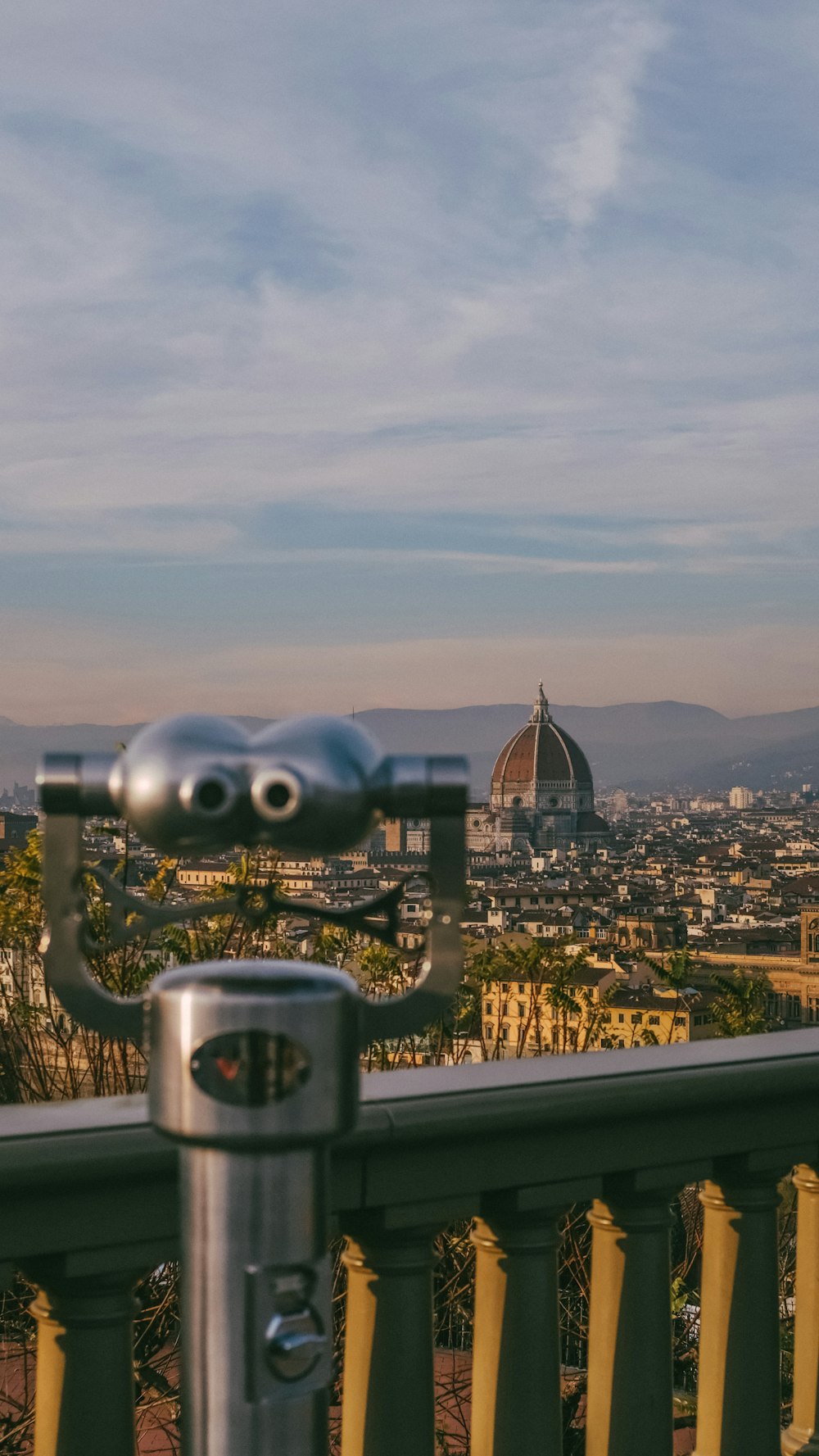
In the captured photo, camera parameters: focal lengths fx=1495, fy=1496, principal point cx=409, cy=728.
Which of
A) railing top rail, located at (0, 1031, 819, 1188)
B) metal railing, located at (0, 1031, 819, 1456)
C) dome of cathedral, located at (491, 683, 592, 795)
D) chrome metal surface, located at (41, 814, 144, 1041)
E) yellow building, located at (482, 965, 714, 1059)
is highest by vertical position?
dome of cathedral, located at (491, 683, 592, 795)

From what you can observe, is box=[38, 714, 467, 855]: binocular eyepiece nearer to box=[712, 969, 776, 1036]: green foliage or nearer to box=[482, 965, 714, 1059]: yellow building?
box=[482, 965, 714, 1059]: yellow building

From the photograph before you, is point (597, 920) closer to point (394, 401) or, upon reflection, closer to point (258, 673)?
point (394, 401)

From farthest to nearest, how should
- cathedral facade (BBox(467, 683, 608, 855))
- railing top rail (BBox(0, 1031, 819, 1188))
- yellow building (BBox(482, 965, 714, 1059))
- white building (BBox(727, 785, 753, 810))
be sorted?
1. white building (BBox(727, 785, 753, 810))
2. cathedral facade (BBox(467, 683, 608, 855))
3. yellow building (BBox(482, 965, 714, 1059))
4. railing top rail (BBox(0, 1031, 819, 1188))

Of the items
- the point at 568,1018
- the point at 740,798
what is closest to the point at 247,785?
the point at 568,1018

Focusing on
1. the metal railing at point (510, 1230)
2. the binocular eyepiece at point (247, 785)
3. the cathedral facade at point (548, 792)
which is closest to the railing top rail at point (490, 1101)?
the metal railing at point (510, 1230)

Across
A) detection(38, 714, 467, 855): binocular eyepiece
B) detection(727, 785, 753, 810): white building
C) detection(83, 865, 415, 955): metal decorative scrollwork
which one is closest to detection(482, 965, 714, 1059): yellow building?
detection(83, 865, 415, 955): metal decorative scrollwork
